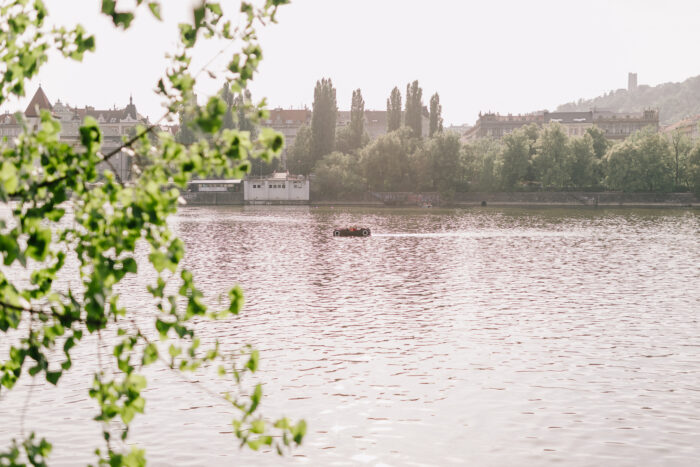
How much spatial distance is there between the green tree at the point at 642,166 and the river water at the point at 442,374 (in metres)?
116

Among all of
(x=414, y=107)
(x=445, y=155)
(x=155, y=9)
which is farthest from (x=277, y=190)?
(x=155, y=9)

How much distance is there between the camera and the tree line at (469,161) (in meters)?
159

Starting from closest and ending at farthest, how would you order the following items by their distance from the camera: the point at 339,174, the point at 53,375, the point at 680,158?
the point at 53,375 → the point at 680,158 → the point at 339,174

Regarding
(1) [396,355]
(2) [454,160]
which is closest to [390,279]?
(1) [396,355]

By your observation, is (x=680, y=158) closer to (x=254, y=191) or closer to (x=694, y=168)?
(x=694, y=168)

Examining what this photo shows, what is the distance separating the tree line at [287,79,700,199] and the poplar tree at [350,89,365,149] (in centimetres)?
43

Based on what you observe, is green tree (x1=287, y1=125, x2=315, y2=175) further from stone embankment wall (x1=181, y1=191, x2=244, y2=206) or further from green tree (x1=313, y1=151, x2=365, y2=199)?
stone embankment wall (x1=181, y1=191, x2=244, y2=206)

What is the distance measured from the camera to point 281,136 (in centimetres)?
539

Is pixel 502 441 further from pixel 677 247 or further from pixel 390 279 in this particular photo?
pixel 677 247

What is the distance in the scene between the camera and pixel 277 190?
7092 inches

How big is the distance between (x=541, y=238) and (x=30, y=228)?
72511 mm

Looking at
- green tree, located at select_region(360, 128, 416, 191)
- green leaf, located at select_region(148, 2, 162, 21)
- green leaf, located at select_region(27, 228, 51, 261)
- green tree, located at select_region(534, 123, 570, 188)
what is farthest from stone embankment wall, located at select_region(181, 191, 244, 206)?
green leaf, located at select_region(27, 228, 51, 261)

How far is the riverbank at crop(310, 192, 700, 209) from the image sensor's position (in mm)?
158750

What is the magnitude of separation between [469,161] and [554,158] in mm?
17123
